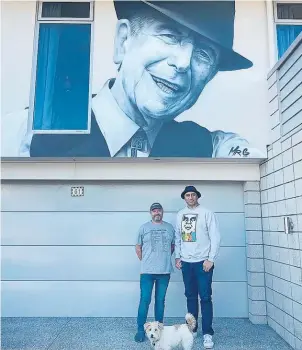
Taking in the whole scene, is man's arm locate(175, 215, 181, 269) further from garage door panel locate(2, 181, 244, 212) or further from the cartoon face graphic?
garage door panel locate(2, 181, 244, 212)

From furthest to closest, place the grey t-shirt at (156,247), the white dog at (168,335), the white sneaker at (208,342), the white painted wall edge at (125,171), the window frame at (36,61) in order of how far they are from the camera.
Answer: the white painted wall edge at (125,171) < the window frame at (36,61) < the grey t-shirt at (156,247) < the white sneaker at (208,342) < the white dog at (168,335)

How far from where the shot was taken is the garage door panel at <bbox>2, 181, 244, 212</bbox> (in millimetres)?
4504

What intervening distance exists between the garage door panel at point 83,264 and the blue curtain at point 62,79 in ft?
5.33

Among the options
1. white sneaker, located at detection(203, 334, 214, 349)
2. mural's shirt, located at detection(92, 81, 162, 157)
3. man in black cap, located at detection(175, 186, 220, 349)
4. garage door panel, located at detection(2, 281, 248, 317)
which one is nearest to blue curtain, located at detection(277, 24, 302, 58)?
mural's shirt, located at detection(92, 81, 162, 157)

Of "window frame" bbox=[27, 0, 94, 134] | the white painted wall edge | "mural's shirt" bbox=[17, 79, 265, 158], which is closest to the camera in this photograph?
"mural's shirt" bbox=[17, 79, 265, 158]

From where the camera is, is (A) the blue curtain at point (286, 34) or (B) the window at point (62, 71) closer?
(B) the window at point (62, 71)

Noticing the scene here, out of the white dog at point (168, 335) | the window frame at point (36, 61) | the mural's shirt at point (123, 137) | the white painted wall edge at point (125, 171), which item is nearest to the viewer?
the white dog at point (168, 335)

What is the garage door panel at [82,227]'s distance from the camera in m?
4.45

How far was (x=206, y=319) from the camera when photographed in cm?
339

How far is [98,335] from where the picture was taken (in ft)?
11.9

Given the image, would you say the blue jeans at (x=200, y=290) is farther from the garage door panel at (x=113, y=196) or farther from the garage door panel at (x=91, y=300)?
the garage door panel at (x=113, y=196)

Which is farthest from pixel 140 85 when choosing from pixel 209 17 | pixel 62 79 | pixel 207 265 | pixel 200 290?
pixel 200 290

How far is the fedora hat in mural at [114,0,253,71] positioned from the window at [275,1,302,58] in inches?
23.9

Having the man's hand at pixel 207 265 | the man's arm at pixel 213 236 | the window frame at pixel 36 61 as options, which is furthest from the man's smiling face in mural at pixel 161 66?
the man's hand at pixel 207 265
